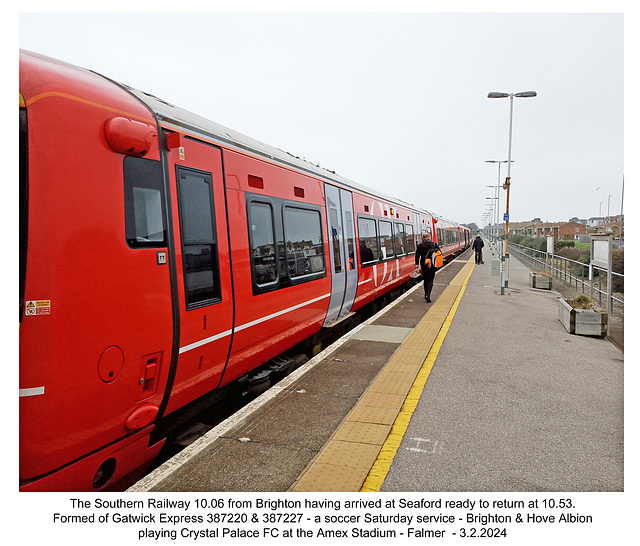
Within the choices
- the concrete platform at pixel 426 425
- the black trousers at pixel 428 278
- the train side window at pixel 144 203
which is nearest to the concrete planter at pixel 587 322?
the concrete platform at pixel 426 425

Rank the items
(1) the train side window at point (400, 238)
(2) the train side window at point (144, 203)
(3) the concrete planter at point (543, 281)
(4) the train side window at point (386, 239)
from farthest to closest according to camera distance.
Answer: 1. (3) the concrete planter at point (543, 281)
2. (1) the train side window at point (400, 238)
3. (4) the train side window at point (386, 239)
4. (2) the train side window at point (144, 203)

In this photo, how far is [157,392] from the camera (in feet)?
10.9

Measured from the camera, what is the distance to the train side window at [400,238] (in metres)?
12.7

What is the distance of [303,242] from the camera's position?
20.2 ft

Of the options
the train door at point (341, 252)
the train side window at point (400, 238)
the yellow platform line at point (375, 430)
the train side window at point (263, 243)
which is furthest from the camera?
the train side window at point (400, 238)

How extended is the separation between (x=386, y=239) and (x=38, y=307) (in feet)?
31.1

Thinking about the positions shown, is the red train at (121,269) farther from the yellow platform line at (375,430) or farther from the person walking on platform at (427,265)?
the person walking on platform at (427,265)

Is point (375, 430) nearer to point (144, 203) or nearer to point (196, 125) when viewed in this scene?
point (144, 203)

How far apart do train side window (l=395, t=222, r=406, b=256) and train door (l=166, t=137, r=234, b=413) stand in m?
8.86

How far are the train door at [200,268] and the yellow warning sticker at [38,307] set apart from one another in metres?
0.99

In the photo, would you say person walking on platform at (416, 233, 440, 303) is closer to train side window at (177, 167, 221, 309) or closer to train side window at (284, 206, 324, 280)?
train side window at (284, 206, 324, 280)
